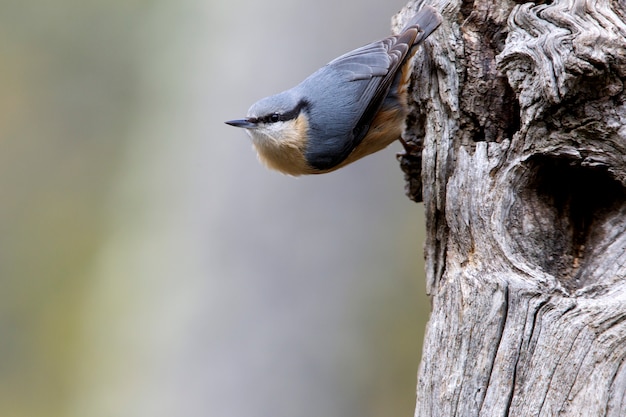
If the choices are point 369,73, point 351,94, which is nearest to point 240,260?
point 351,94

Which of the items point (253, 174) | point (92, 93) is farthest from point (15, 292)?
point (253, 174)

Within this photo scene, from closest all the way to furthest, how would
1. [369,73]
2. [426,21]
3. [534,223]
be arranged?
[534,223] < [426,21] < [369,73]

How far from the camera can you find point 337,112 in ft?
10.3

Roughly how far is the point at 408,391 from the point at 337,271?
0.89m

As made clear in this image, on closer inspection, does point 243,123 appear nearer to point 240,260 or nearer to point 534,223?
point 240,260

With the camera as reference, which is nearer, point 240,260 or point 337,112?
point 337,112

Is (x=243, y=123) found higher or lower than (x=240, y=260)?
higher

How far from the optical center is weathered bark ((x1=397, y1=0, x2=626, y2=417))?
202cm

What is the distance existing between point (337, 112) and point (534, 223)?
117cm

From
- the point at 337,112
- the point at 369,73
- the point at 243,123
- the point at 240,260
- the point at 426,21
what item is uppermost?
the point at 426,21

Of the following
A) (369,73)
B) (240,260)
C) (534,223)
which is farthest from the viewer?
(240,260)

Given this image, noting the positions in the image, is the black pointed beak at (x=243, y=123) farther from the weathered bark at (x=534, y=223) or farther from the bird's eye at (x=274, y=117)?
the weathered bark at (x=534, y=223)

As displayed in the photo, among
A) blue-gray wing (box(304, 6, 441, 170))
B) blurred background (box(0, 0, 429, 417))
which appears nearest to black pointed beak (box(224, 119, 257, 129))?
blue-gray wing (box(304, 6, 441, 170))

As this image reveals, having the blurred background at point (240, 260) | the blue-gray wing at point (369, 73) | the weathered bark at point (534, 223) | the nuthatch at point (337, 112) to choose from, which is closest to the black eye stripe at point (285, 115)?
the nuthatch at point (337, 112)
